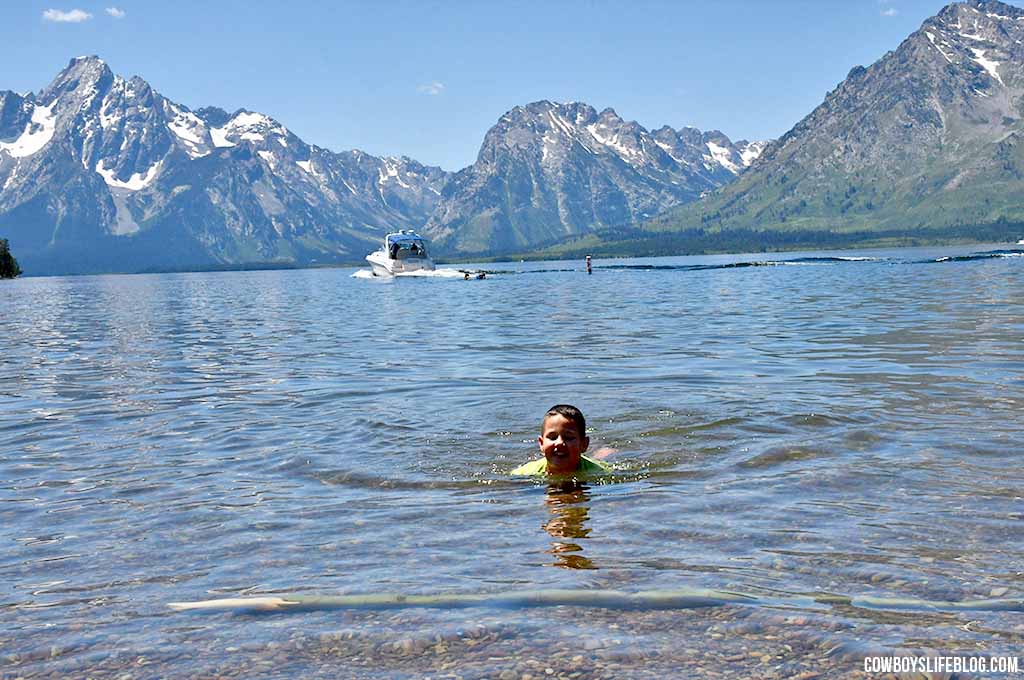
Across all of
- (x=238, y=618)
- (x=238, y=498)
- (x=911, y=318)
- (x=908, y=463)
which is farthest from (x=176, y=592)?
(x=911, y=318)

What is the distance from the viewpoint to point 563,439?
1260cm

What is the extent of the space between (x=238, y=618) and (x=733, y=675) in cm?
395

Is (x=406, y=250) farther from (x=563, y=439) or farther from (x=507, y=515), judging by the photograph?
(x=507, y=515)

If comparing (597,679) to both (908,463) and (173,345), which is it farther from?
(173,345)

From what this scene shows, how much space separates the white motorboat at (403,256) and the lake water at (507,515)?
12484 centimetres

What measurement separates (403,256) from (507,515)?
145 m

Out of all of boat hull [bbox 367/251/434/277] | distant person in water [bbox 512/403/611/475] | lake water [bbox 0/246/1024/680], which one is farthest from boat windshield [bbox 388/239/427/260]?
distant person in water [bbox 512/403/611/475]

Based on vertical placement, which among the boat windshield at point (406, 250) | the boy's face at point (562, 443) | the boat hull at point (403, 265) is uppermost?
the boat windshield at point (406, 250)

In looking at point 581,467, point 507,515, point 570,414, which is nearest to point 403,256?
point 581,467

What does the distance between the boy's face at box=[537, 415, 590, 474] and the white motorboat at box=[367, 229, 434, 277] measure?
139870 mm

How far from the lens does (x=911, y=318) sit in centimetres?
4288

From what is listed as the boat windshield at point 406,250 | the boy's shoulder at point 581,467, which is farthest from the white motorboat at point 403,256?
the boy's shoulder at point 581,467

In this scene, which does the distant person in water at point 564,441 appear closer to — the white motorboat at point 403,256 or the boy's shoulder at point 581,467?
the boy's shoulder at point 581,467

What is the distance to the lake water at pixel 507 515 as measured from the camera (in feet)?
22.8
